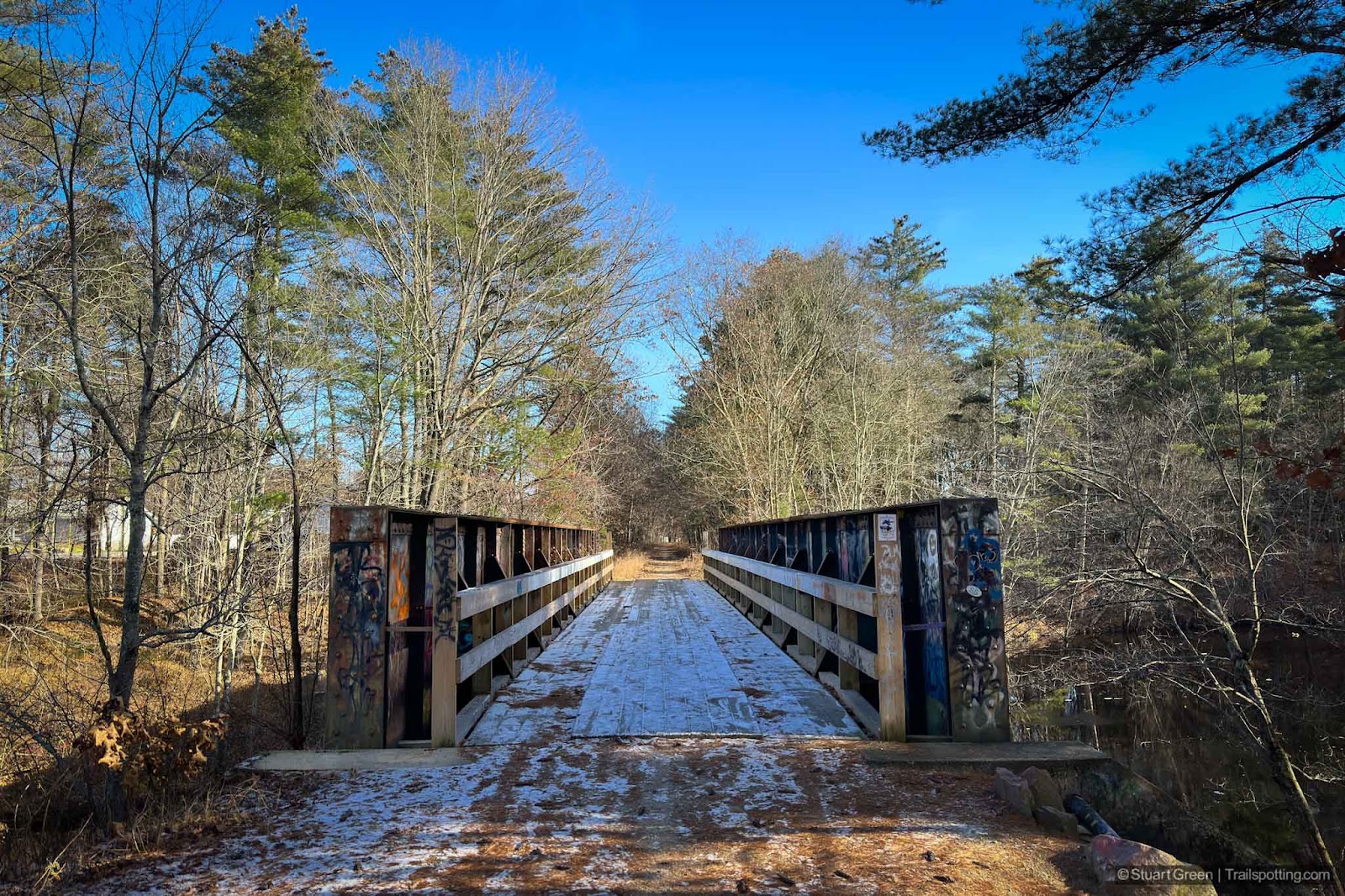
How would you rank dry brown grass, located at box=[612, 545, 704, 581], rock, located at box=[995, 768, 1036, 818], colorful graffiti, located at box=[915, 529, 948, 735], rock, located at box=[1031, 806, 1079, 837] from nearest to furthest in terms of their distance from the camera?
rock, located at box=[1031, 806, 1079, 837] < rock, located at box=[995, 768, 1036, 818] < colorful graffiti, located at box=[915, 529, 948, 735] < dry brown grass, located at box=[612, 545, 704, 581]

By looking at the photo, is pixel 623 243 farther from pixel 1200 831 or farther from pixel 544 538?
pixel 1200 831

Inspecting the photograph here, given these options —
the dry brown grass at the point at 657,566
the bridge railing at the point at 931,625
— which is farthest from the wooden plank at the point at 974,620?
the dry brown grass at the point at 657,566

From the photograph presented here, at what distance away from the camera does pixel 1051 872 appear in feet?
9.11

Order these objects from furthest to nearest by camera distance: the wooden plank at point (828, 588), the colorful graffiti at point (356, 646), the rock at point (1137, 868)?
the wooden plank at point (828, 588) → the colorful graffiti at point (356, 646) → the rock at point (1137, 868)

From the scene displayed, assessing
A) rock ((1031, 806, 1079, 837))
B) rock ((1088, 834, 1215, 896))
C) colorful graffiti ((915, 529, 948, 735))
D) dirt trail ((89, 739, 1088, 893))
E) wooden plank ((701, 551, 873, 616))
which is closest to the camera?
rock ((1088, 834, 1215, 896))

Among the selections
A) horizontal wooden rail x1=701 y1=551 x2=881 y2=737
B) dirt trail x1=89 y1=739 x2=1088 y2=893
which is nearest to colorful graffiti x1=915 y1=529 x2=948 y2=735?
horizontal wooden rail x1=701 y1=551 x2=881 y2=737

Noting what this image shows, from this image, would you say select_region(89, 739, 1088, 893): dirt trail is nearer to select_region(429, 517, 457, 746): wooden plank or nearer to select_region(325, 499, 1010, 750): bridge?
select_region(429, 517, 457, 746): wooden plank

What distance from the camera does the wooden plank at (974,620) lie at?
4238 millimetres

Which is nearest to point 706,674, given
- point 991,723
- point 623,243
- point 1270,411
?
point 991,723

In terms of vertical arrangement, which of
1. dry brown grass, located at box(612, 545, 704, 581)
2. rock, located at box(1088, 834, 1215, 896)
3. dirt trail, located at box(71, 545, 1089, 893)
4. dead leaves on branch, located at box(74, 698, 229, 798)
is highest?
dead leaves on branch, located at box(74, 698, 229, 798)

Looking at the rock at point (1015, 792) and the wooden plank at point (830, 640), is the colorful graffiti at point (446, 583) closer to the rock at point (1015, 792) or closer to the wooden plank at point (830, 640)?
the wooden plank at point (830, 640)

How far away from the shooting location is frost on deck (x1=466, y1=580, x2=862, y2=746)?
4.74 m

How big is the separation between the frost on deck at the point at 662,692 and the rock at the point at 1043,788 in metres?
1.20

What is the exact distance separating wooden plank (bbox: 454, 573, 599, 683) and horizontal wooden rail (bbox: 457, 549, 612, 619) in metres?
0.24
